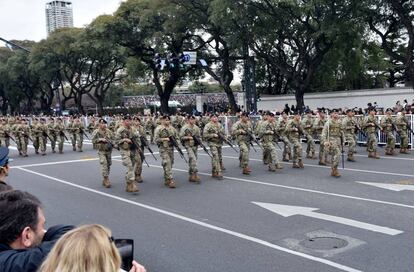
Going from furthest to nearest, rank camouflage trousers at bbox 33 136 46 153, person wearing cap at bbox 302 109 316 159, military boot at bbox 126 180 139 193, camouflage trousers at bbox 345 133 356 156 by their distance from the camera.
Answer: camouflage trousers at bbox 33 136 46 153 < person wearing cap at bbox 302 109 316 159 < camouflage trousers at bbox 345 133 356 156 < military boot at bbox 126 180 139 193

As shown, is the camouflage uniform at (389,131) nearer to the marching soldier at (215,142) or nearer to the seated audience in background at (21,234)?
the marching soldier at (215,142)

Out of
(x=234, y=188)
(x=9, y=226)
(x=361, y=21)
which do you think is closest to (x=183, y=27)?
(x=361, y=21)

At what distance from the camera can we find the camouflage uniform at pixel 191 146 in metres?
12.9

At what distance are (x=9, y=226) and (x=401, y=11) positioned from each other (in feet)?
79.2

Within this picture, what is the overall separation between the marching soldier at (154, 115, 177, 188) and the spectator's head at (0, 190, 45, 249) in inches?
376

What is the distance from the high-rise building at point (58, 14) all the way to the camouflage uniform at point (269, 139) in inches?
3727

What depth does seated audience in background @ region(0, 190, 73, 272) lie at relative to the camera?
100 inches

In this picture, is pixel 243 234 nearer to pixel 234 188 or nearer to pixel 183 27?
pixel 234 188

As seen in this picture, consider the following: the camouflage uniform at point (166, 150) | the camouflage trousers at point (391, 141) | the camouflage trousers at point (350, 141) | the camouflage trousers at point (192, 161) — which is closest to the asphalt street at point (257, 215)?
the camouflage uniform at point (166, 150)

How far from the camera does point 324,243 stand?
23.2ft

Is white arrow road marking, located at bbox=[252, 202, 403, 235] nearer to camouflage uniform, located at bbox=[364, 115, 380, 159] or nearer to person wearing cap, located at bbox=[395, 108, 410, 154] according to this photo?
camouflage uniform, located at bbox=[364, 115, 380, 159]

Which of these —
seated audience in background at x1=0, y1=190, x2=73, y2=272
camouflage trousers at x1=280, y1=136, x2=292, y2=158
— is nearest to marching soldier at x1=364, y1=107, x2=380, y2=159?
camouflage trousers at x1=280, y1=136, x2=292, y2=158

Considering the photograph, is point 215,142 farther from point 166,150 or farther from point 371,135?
point 371,135

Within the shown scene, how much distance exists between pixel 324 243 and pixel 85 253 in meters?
5.49
